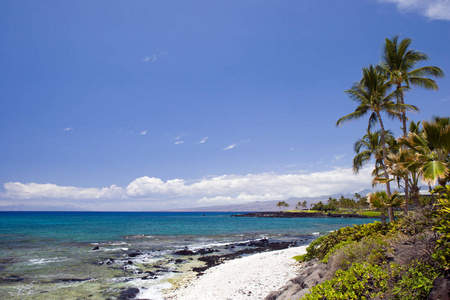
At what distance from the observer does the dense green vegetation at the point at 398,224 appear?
5.58 meters

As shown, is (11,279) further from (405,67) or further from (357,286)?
(405,67)

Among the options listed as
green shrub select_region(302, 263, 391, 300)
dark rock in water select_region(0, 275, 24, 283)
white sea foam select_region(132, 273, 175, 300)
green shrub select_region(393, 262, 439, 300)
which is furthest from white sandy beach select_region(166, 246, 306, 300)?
dark rock in water select_region(0, 275, 24, 283)

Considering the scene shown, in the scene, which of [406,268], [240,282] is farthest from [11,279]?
[406,268]

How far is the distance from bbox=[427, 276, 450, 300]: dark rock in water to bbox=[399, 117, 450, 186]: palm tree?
693 cm

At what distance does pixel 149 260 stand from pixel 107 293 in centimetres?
989

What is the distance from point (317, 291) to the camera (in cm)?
698

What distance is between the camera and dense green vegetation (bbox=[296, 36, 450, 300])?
18.3ft

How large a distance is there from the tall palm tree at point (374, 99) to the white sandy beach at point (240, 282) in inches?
373

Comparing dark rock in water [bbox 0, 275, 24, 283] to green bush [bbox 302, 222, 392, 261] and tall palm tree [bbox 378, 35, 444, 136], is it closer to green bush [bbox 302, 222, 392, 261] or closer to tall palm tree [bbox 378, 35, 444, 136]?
green bush [bbox 302, 222, 392, 261]

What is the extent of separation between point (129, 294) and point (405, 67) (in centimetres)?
2419

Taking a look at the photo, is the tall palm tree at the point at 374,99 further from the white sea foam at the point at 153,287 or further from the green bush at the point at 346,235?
the white sea foam at the point at 153,287

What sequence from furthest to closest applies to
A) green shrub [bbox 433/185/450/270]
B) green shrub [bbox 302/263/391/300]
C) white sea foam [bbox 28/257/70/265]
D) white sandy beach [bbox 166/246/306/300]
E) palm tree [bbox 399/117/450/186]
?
white sea foam [bbox 28/257/70/265], white sandy beach [bbox 166/246/306/300], palm tree [bbox 399/117/450/186], green shrub [bbox 302/263/391/300], green shrub [bbox 433/185/450/270]

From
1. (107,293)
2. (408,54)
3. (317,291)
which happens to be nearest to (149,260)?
(107,293)

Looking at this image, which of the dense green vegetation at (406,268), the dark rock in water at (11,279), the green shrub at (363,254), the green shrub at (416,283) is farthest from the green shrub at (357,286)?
the dark rock in water at (11,279)
